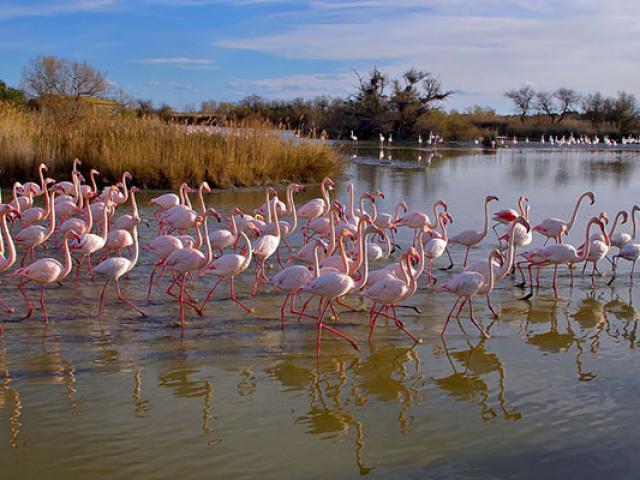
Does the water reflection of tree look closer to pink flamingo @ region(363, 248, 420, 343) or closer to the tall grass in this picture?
pink flamingo @ region(363, 248, 420, 343)

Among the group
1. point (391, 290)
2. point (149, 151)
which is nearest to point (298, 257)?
point (391, 290)

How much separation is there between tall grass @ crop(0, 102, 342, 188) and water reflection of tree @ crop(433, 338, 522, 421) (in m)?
11.7

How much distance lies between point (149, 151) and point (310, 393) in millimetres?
12620

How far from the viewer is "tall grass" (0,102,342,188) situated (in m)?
16.4

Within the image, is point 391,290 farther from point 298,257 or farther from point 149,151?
point 149,151

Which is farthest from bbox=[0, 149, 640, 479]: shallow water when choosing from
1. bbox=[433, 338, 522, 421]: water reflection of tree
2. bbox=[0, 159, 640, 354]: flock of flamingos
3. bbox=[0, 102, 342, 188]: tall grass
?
bbox=[0, 102, 342, 188]: tall grass

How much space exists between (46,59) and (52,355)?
30.1 metres

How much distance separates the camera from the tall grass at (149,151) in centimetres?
1638

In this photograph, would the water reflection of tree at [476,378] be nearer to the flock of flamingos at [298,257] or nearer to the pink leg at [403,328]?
the pink leg at [403,328]

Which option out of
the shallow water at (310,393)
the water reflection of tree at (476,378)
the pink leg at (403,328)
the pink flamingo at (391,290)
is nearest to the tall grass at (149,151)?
the shallow water at (310,393)

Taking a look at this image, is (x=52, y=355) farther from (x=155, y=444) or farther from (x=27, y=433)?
(x=155, y=444)

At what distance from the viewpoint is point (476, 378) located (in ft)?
19.0

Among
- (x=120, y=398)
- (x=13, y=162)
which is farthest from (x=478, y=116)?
(x=120, y=398)

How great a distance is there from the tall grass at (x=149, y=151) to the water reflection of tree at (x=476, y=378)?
38.3ft
